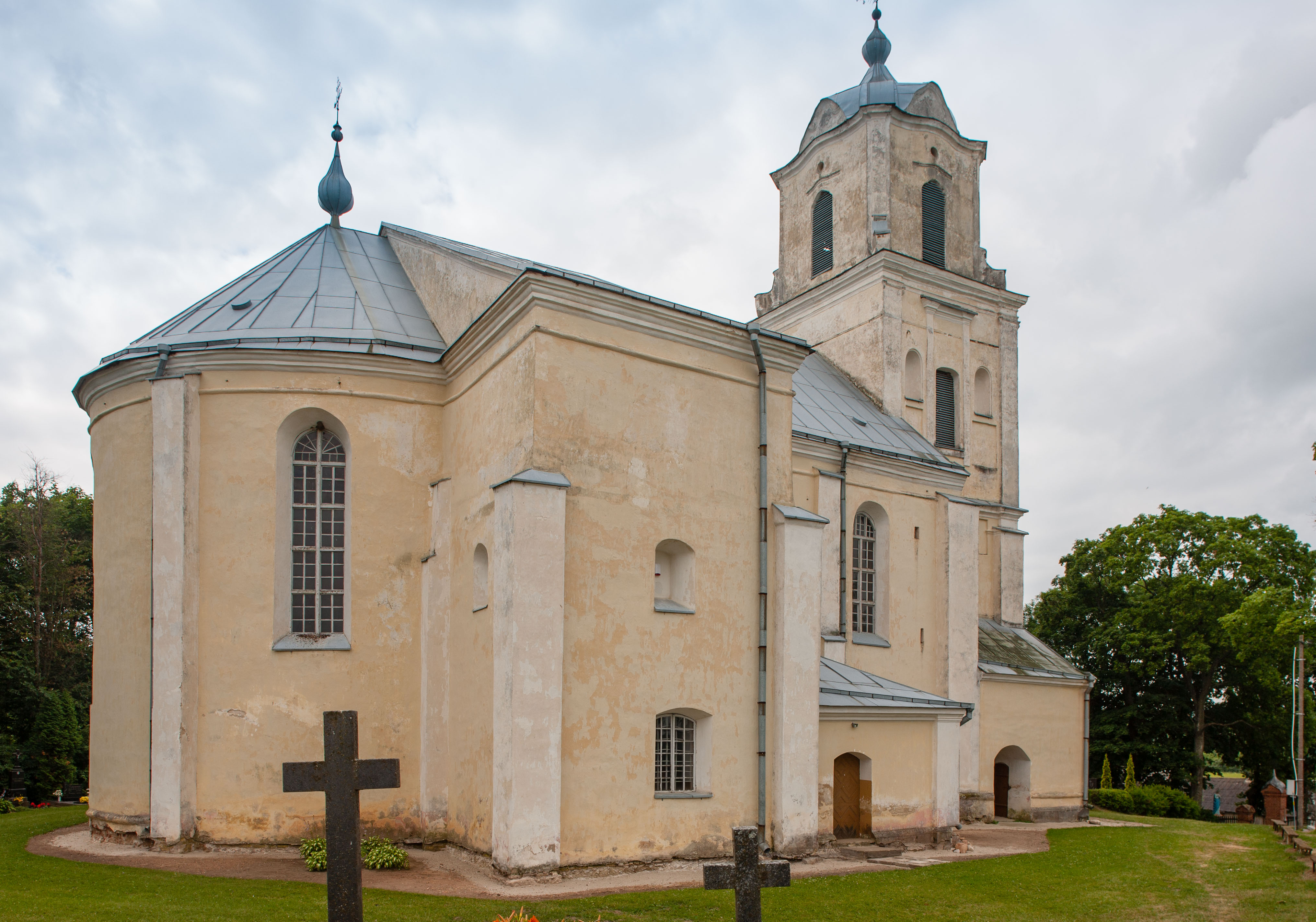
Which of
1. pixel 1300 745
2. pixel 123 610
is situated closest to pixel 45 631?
pixel 123 610

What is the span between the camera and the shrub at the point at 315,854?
14344 millimetres

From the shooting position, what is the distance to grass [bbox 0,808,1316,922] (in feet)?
37.6

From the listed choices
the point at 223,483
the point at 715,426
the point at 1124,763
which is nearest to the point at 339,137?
the point at 223,483

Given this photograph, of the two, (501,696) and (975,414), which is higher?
(975,414)

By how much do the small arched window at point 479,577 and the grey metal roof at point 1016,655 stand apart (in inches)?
567

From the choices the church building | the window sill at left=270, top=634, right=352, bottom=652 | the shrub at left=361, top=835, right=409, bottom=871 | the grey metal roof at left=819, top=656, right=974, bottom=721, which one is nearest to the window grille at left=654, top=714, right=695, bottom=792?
the church building

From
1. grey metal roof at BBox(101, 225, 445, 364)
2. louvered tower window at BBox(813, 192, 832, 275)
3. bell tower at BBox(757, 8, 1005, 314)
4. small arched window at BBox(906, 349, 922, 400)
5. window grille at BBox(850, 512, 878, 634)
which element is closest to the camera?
grey metal roof at BBox(101, 225, 445, 364)

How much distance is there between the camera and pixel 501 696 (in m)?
14.2

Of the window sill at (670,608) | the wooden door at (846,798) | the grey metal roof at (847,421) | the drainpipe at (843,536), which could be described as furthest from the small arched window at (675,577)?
the drainpipe at (843,536)

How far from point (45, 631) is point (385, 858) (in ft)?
86.5

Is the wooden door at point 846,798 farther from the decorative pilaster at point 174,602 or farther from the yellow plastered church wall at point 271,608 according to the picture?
the decorative pilaster at point 174,602

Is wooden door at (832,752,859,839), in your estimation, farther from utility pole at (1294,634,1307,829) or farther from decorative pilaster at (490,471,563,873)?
utility pole at (1294,634,1307,829)

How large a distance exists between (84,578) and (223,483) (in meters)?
23.6

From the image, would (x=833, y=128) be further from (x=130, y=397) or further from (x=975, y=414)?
(x=130, y=397)
